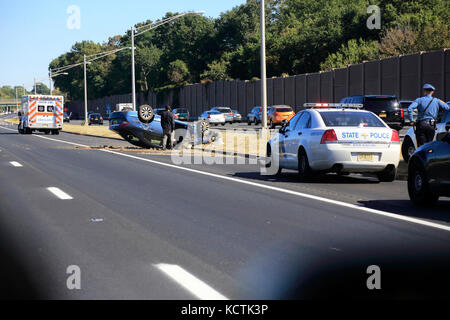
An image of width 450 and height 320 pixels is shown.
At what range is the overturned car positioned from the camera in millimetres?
27234

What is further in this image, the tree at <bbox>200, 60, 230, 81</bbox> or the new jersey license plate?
the tree at <bbox>200, 60, 230, 81</bbox>

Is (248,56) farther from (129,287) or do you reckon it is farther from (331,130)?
(129,287)

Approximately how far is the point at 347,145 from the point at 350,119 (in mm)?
885

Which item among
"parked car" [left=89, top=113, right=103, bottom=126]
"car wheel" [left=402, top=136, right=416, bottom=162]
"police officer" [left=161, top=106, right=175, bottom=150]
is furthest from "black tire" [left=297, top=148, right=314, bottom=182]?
"parked car" [left=89, top=113, right=103, bottom=126]

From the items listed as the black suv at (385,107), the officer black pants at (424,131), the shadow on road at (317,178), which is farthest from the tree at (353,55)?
the officer black pants at (424,131)

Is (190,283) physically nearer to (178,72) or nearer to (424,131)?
(424,131)

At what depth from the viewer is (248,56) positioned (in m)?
93.6

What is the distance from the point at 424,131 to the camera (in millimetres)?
15969

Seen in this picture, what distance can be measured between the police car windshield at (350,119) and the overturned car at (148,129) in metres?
12.6

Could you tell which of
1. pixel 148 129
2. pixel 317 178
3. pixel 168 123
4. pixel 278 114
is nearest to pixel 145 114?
pixel 148 129

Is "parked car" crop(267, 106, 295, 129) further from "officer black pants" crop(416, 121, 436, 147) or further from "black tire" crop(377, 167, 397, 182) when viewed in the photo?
"black tire" crop(377, 167, 397, 182)

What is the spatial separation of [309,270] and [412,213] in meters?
4.04

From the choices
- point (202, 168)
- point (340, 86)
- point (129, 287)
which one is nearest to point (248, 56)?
point (340, 86)

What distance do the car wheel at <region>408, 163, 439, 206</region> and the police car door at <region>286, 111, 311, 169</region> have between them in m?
3.93
